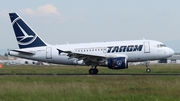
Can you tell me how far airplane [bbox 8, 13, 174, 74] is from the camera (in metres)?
40.8

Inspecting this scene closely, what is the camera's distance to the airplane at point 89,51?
134ft

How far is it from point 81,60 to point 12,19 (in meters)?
9.67

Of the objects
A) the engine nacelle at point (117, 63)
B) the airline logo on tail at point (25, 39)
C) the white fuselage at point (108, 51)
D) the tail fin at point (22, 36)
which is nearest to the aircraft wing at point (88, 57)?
the white fuselage at point (108, 51)

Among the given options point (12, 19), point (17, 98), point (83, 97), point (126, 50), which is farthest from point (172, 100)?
point (12, 19)

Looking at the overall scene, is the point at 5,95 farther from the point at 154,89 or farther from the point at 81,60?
the point at 81,60

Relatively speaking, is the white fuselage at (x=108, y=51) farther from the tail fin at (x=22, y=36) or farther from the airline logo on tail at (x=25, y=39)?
the airline logo on tail at (x=25, y=39)

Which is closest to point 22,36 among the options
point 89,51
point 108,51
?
point 89,51

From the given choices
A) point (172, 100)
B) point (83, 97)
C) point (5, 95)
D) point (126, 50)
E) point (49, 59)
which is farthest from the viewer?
point (49, 59)

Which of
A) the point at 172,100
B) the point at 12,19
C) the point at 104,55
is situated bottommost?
the point at 172,100

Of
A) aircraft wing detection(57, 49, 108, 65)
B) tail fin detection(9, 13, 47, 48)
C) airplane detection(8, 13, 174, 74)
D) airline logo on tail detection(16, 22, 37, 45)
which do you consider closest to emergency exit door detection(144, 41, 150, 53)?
airplane detection(8, 13, 174, 74)

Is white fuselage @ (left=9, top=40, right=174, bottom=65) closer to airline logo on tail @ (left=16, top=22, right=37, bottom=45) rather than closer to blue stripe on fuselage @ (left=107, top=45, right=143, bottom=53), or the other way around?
blue stripe on fuselage @ (left=107, top=45, right=143, bottom=53)

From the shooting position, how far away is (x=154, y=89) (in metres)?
22.1

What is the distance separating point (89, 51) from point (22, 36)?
8136 mm

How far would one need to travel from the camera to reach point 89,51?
42812 mm
